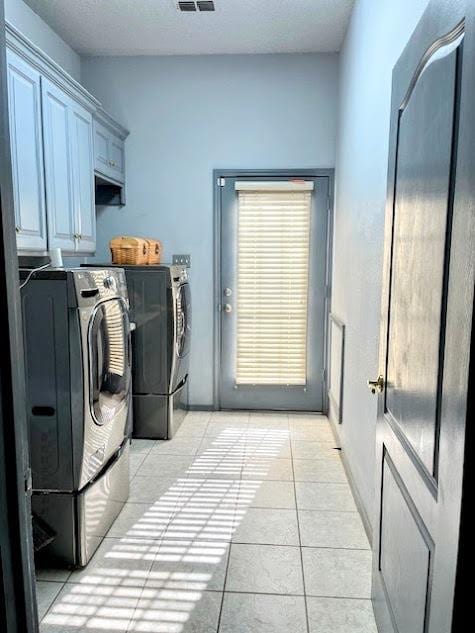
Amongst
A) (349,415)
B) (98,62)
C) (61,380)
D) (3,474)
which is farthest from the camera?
(98,62)

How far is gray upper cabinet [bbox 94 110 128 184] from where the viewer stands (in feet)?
10.6

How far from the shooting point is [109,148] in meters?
3.45

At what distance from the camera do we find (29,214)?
7.55 ft

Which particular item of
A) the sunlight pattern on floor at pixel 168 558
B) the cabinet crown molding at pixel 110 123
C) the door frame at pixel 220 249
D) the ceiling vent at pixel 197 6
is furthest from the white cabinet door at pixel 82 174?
the sunlight pattern on floor at pixel 168 558

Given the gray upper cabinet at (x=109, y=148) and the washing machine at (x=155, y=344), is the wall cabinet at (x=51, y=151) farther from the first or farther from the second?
the washing machine at (x=155, y=344)

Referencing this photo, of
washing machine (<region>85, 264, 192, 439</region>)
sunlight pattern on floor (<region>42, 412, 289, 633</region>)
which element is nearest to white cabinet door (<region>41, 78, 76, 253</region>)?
washing machine (<region>85, 264, 192, 439</region>)

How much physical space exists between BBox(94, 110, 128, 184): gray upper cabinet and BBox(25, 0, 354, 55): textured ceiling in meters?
0.61

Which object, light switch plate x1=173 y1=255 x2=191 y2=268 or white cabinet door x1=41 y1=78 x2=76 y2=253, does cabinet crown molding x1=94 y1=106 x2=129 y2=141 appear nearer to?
white cabinet door x1=41 y1=78 x2=76 y2=253

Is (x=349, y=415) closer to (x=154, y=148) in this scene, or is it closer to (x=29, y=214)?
(x=29, y=214)

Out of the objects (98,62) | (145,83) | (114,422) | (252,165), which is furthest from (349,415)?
(98,62)

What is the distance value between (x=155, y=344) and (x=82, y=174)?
1.28 metres

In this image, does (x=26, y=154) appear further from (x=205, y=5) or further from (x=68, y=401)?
(x=205, y=5)

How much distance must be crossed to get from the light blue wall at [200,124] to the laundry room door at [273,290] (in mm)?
183

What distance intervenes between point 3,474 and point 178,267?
8.90ft
